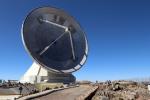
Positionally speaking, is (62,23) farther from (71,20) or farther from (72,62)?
(72,62)

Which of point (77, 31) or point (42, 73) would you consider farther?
point (77, 31)

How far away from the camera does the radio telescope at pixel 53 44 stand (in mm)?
71438

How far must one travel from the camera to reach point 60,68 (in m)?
73.4

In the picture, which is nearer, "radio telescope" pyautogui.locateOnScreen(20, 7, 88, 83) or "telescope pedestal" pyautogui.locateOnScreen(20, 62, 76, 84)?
"radio telescope" pyautogui.locateOnScreen(20, 7, 88, 83)

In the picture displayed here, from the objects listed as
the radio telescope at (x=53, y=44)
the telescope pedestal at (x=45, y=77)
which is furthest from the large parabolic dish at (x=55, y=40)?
the telescope pedestal at (x=45, y=77)

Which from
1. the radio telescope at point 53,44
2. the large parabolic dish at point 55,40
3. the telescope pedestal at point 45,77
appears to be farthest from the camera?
the telescope pedestal at point 45,77

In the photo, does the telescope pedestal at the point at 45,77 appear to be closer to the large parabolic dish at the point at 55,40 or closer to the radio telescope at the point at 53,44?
the radio telescope at the point at 53,44

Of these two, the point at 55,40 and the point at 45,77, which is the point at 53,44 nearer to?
the point at 55,40

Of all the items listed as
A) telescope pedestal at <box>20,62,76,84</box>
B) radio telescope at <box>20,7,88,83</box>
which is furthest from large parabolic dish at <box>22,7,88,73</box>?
telescope pedestal at <box>20,62,76,84</box>

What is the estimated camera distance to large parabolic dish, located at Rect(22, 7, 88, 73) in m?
70.6

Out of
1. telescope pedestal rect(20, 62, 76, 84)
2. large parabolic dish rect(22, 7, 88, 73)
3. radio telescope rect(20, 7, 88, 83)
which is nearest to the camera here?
large parabolic dish rect(22, 7, 88, 73)

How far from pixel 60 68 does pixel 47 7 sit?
21481 millimetres

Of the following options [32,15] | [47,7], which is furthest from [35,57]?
[47,7]

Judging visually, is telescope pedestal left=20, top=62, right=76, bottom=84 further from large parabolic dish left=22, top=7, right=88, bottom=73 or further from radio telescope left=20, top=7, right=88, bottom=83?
large parabolic dish left=22, top=7, right=88, bottom=73
